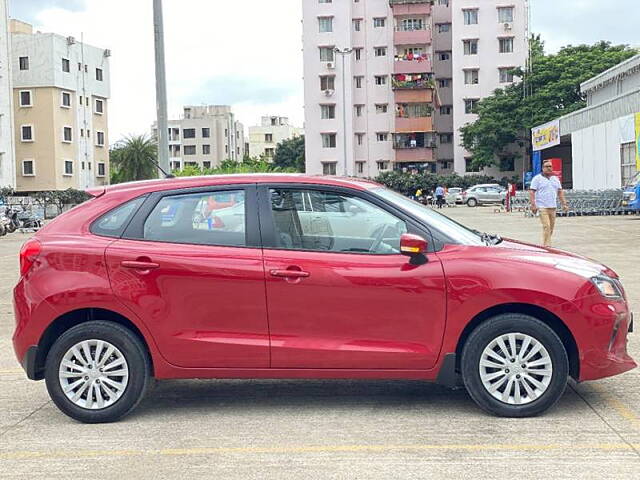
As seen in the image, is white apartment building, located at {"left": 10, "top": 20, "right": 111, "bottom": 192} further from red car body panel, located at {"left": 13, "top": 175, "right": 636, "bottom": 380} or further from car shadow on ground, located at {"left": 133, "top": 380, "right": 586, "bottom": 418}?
red car body panel, located at {"left": 13, "top": 175, "right": 636, "bottom": 380}

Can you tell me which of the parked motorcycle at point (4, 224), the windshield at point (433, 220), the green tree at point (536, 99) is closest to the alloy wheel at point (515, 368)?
the windshield at point (433, 220)

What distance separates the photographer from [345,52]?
71.0 m

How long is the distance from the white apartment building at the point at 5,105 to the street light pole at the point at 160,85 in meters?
44.3

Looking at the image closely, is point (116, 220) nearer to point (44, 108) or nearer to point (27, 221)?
point (27, 221)

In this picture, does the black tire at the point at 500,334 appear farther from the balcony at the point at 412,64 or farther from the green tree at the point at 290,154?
the green tree at the point at 290,154

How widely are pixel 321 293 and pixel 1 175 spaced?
56.8 metres

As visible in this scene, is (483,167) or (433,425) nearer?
(433,425)

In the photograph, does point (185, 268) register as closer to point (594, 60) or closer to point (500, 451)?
point (500, 451)

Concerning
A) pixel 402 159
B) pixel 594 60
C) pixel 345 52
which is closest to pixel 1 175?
pixel 345 52

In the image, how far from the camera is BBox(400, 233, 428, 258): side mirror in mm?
5828

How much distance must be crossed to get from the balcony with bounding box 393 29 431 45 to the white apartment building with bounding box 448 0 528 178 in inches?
98.5

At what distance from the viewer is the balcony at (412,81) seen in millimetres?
74956

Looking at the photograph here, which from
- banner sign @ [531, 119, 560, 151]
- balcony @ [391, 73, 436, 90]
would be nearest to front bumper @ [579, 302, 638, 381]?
banner sign @ [531, 119, 560, 151]

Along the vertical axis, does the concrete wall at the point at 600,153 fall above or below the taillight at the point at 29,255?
above
